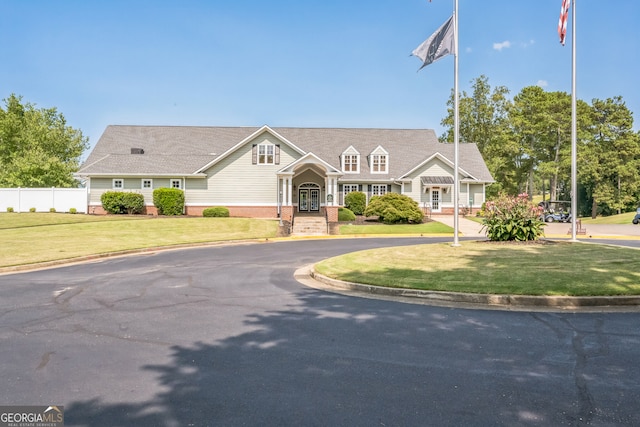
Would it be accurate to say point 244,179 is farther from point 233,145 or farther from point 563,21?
point 563,21

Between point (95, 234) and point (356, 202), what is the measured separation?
2045cm

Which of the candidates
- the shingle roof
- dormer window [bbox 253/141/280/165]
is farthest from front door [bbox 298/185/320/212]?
the shingle roof

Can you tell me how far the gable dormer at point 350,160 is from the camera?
4019 centimetres

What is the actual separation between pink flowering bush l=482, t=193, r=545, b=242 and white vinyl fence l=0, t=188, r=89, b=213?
109ft

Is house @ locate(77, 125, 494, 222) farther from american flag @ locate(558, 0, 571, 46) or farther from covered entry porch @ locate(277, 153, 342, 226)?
american flag @ locate(558, 0, 571, 46)

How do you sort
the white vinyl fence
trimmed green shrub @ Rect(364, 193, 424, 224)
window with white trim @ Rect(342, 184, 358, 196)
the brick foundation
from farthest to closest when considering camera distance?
window with white trim @ Rect(342, 184, 358, 196) < the white vinyl fence < trimmed green shrub @ Rect(364, 193, 424, 224) < the brick foundation

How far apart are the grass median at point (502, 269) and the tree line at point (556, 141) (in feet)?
151

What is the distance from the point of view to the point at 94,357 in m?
5.19

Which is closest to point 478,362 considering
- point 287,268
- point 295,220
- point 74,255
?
point 287,268

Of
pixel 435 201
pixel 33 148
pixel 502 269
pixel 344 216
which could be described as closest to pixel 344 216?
pixel 344 216

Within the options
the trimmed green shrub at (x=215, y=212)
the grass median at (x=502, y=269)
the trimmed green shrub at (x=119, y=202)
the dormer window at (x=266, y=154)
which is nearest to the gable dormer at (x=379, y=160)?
the dormer window at (x=266, y=154)

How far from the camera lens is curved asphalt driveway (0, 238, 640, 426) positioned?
148 inches

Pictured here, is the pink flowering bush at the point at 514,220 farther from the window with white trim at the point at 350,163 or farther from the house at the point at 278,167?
the window with white trim at the point at 350,163

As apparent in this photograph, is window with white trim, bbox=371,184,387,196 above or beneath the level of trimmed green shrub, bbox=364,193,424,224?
above
